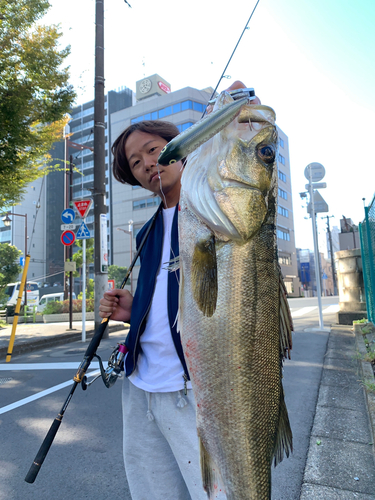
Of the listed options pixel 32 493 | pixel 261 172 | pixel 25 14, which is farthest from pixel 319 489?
pixel 25 14

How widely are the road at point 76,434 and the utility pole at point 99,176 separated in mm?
3802

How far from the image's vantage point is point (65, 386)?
5.10 metres

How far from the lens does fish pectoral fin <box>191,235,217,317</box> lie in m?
0.96

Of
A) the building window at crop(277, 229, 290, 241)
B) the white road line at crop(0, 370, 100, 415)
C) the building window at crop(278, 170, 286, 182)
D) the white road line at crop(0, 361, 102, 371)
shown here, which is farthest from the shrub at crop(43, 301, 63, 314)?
the building window at crop(277, 229, 290, 241)

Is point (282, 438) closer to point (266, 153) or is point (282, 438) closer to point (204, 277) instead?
point (204, 277)

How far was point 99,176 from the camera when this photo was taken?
32.7ft

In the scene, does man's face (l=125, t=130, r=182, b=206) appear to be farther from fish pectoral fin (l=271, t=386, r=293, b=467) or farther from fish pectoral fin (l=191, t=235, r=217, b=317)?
fish pectoral fin (l=271, t=386, r=293, b=467)

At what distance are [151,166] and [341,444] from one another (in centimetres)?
291

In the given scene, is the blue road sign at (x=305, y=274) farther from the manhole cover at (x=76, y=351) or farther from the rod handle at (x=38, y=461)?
the rod handle at (x=38, y=461)

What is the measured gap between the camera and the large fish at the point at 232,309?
96 cm

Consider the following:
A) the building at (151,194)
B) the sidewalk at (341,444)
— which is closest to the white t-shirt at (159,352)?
the sidewalk at (341,444)

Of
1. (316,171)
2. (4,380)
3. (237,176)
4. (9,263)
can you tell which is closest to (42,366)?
(4,380)

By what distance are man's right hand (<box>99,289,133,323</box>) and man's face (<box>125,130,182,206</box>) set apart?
1.73 feet

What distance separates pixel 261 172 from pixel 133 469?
1350mm
